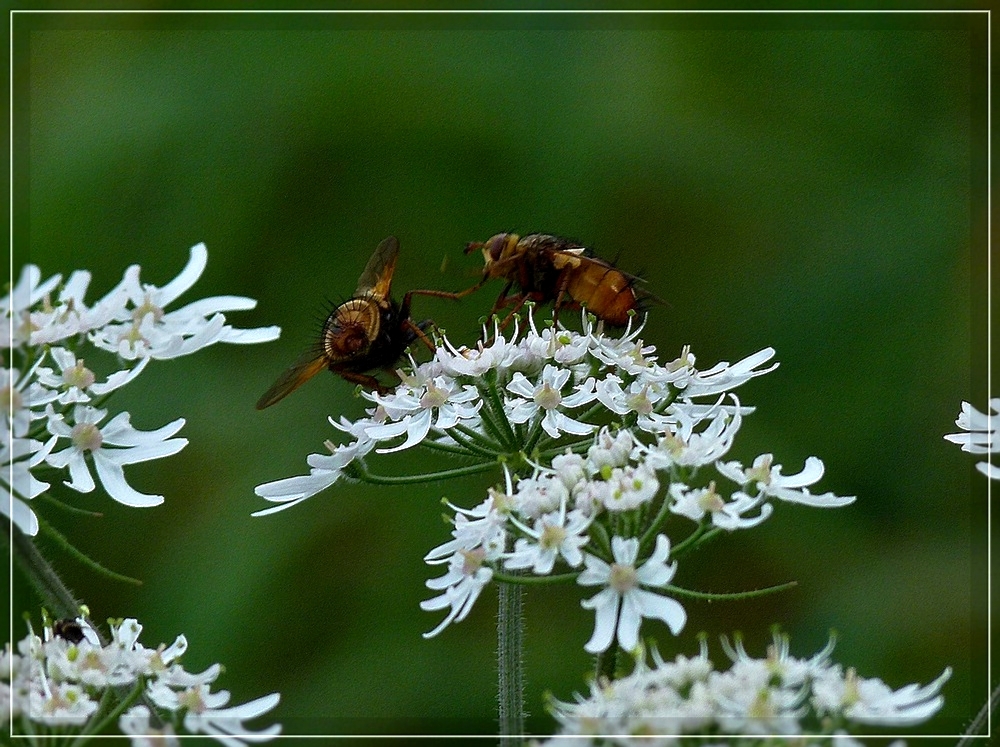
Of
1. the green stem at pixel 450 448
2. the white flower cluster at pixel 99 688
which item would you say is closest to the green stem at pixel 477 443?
the green stem at pixel 450 448

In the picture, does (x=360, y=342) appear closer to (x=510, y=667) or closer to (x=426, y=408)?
(x=426, y=408)

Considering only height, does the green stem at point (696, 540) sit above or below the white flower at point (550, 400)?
below

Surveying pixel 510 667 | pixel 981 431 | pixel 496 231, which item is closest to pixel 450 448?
pixel 510 667

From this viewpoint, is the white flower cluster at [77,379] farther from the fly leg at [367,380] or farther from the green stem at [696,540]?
the green stem at [696,540]

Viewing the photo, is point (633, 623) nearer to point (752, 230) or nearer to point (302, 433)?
point (302, 433)

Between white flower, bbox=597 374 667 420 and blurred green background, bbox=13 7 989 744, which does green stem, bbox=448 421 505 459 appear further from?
blurred green background, bbox=13 7 989 744

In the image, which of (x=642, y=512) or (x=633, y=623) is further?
(x=642, y=512)

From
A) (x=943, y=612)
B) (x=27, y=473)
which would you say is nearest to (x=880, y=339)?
(x=943, y=612)
